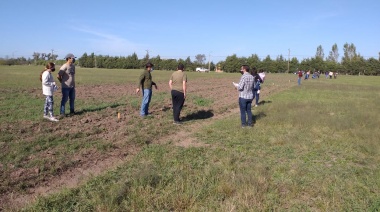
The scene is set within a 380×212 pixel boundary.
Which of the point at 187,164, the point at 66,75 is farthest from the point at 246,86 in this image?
the point at 66,75

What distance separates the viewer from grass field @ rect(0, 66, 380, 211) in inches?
169

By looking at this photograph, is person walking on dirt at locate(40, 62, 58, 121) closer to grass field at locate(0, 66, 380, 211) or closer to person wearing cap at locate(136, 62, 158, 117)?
grass field at locate(0, 66, 380, 211)

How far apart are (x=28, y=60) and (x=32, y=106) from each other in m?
117

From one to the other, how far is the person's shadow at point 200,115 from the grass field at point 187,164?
61 cm

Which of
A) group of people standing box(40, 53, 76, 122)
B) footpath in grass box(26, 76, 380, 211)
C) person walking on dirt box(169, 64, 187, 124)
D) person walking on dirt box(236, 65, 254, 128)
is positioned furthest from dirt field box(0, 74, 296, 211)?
person walking on dirt box(236, 65, 254, 128)

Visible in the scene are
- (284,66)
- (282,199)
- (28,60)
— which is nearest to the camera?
(282,199)

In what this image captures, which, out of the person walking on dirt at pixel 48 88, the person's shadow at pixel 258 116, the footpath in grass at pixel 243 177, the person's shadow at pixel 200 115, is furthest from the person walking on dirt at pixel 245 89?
the person walking on dirt at pixel 48 88

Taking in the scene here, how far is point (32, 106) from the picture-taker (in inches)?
477

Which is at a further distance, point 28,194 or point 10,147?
point 10,147

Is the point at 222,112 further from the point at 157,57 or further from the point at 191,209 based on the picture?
the point at 157,57

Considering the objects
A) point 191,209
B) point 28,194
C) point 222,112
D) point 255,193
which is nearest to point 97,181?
point 28,194

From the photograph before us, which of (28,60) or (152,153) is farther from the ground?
(28,60)

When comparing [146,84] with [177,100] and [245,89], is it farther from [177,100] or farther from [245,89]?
[245,89]

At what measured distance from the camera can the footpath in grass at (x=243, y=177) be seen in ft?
13.8
